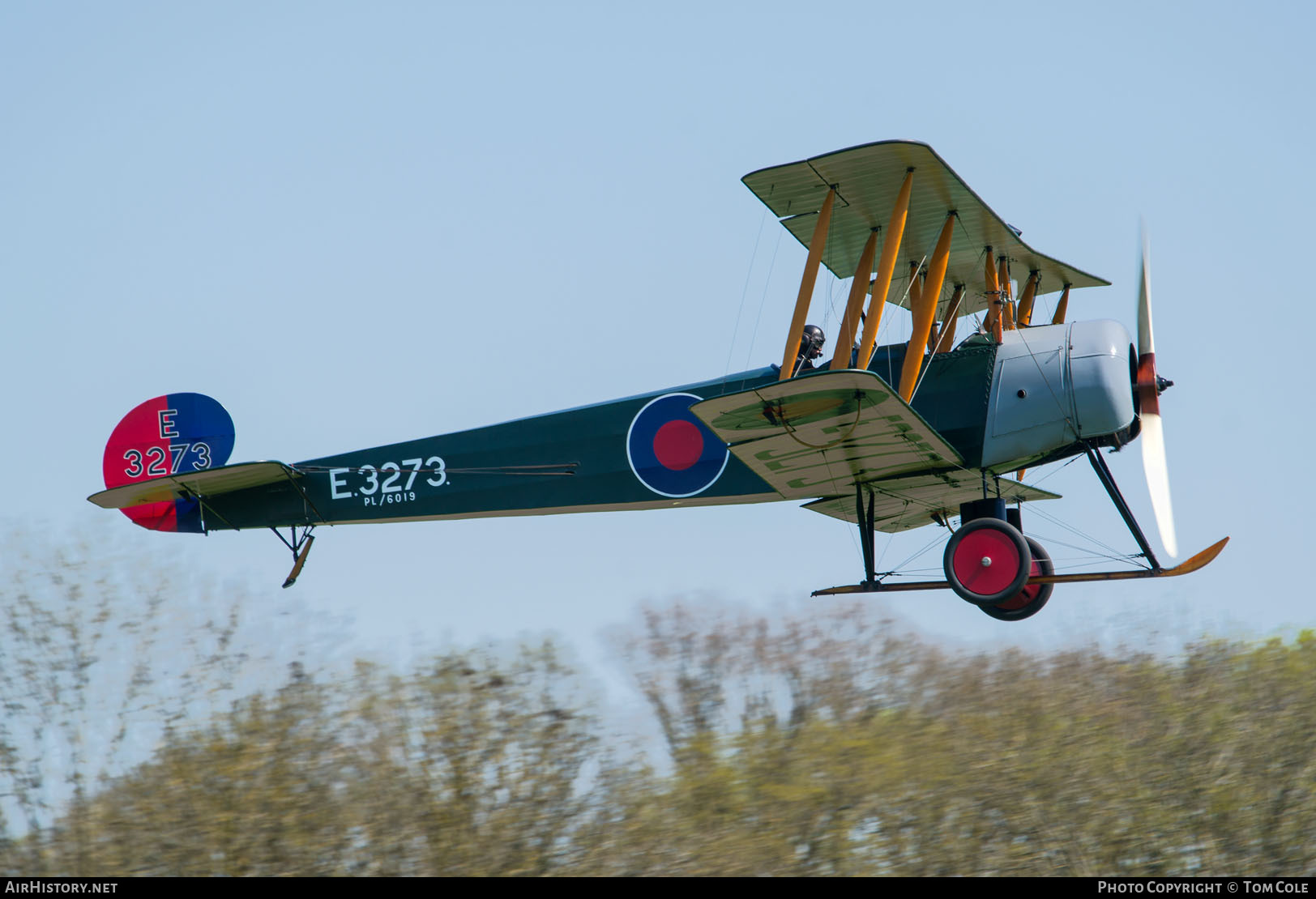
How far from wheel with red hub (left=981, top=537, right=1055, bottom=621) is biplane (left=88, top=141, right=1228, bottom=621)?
24 millimetres

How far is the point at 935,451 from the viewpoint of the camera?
9.48 m

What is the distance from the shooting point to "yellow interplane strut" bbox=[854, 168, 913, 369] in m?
9.07

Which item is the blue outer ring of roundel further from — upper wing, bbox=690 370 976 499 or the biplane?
upper wing, bbox=690 370 976 499

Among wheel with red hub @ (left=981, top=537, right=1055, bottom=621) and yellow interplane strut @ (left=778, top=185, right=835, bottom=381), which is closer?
yellow interplane strut @ (left=778, top=185, right=835, bottom=381)

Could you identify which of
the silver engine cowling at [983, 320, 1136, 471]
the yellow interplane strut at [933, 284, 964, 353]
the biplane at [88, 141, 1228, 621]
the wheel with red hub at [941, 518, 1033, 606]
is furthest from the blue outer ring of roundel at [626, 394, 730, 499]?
the silver engine cowling at [983, 320, 1136, 471]

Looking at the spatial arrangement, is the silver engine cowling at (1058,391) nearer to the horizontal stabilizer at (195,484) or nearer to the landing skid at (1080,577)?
the landing skid at (1080,577)

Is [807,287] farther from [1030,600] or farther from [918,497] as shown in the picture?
[1030,600]

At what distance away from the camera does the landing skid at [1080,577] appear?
28.8 feet

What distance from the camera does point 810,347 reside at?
32.7ft

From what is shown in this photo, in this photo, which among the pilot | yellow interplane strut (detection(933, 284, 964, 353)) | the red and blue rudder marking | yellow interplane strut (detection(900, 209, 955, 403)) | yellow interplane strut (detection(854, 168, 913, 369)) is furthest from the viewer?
the red and blue rudder marking

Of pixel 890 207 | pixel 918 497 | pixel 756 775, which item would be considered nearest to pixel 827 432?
pixel 890 207

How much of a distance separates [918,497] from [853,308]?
227 cm

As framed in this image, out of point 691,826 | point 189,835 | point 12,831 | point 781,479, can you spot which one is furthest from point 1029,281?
point 12,831

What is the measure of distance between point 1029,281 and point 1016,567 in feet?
9.28
